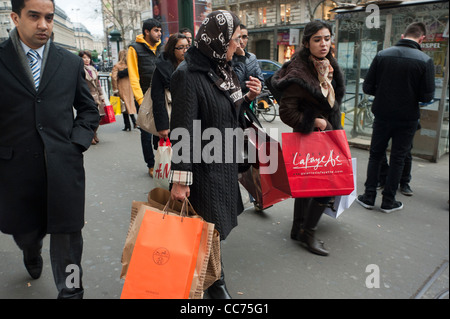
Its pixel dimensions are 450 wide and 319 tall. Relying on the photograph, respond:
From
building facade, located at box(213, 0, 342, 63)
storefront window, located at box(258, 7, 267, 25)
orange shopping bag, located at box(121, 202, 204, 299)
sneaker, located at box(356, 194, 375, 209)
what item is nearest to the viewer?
orange shopping bag, located at box(121, 202, 204, 299)

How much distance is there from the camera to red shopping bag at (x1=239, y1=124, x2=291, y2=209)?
2.70 m

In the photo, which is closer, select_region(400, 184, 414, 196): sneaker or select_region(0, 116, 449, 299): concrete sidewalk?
select_region(0, 116, 449, 299): concrete sidewalk

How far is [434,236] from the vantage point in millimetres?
3646

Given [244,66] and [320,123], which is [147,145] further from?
[320,123]

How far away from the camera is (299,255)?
10.9ft

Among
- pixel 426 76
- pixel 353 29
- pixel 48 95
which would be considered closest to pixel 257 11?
pixel 353 29

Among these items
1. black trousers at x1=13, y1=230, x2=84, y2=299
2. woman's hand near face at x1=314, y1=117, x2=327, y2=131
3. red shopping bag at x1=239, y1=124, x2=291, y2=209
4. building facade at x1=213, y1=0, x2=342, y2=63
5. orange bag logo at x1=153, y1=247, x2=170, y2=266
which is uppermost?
building facade at x1=213, y1=0, x2=342, y2=63

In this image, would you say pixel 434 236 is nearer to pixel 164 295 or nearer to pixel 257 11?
pixel 164 295

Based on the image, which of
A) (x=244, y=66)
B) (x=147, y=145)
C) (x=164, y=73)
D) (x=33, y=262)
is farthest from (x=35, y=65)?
(x=147, y=145)

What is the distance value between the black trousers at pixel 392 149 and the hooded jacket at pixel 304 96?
1.38m

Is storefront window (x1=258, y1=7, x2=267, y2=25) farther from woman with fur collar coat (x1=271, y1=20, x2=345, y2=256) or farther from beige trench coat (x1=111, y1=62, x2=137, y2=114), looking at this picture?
woman with fur collar coat (x1=271, y1=20, x2=345, y2=256)

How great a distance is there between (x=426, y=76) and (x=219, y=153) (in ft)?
9.35

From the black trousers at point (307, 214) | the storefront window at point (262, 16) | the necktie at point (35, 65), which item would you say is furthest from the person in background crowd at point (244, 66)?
the storefront window at point (262, 16)

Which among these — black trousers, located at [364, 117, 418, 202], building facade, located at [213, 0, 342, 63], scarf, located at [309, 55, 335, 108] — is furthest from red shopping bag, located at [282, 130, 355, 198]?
building facade, located at [213, 0, 342, 63]
